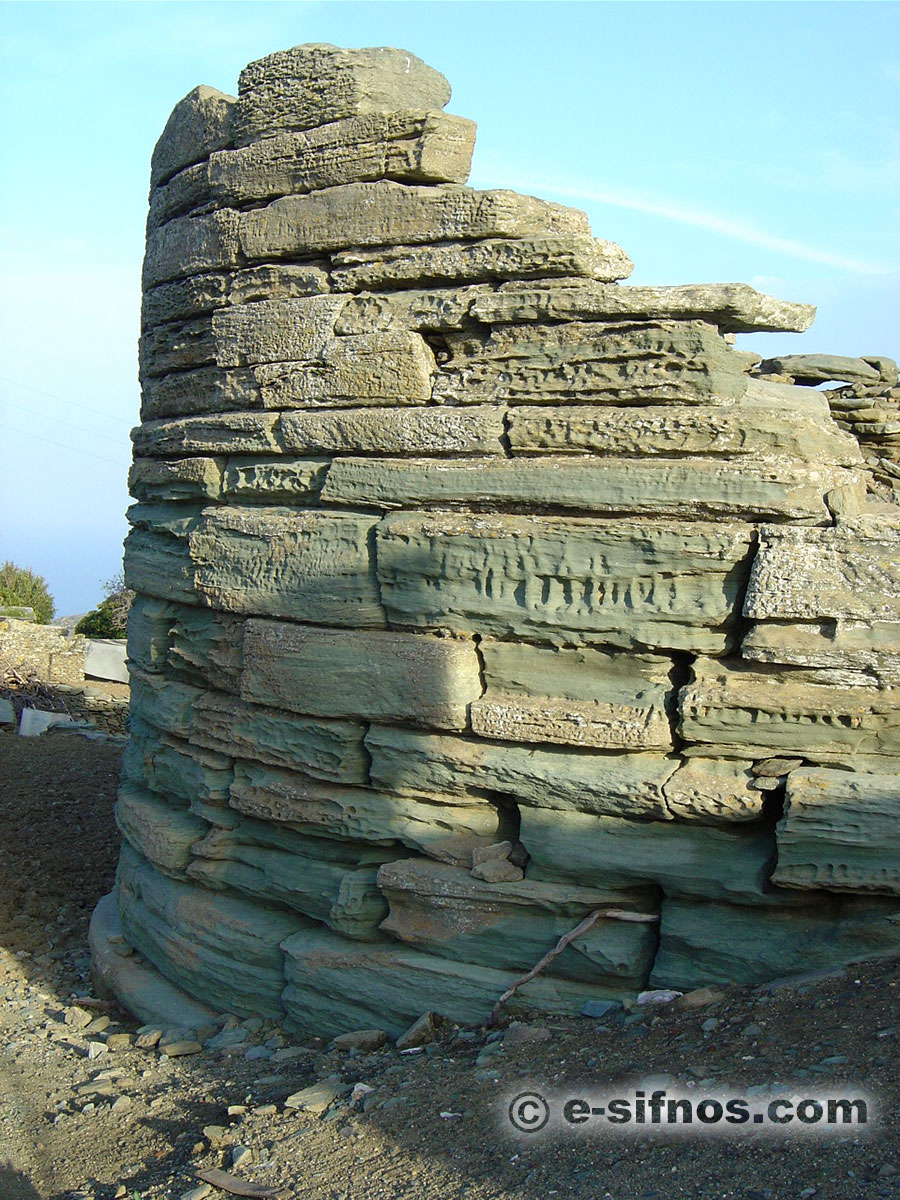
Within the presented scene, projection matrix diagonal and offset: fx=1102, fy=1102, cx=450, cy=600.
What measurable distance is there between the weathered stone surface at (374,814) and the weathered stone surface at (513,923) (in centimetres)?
12

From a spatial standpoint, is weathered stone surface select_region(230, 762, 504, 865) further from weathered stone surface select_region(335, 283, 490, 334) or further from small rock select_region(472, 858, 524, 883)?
weathered stone surface select_region(335, 283, 490, 334)

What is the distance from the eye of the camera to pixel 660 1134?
133 inches

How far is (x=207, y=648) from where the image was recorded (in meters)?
5.82

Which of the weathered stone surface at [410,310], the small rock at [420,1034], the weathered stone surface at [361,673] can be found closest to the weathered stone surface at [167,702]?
the weathered stone surface at [361,673]

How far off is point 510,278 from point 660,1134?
345 centimetres

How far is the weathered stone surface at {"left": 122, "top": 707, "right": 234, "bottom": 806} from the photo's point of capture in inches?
223

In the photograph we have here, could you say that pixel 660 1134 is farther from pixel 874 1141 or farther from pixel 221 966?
pixel 221 966

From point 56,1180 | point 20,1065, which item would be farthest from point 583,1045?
point 20,1065

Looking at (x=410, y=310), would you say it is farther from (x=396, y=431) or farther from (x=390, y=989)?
(x=390, y=989)

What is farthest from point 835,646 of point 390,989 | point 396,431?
point 390,989

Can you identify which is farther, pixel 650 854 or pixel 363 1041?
pixel 363 1041

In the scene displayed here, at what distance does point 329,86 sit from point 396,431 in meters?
1.80

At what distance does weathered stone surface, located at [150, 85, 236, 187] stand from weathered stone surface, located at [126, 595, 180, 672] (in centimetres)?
249

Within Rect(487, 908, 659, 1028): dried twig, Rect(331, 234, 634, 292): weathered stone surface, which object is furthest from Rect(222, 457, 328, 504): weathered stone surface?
Rect(487, 908, 659, 1028): dried twig
